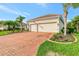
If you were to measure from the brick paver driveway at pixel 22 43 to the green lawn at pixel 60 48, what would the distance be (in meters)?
0.10

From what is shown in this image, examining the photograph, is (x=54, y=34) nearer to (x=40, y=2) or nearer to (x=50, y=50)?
(x=50, y=50)

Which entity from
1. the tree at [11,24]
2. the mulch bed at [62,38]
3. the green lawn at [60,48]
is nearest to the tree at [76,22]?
the mulch bed at [62,38]

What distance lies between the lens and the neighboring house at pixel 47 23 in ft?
9.75

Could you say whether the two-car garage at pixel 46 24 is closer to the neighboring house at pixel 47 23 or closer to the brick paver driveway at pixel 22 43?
the neighboring house at pixel 47 23

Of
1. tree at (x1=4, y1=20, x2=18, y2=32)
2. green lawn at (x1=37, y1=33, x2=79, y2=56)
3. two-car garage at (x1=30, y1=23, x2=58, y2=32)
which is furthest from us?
two-car garage at (x1=30, y1=23, x2=58, y2=32)

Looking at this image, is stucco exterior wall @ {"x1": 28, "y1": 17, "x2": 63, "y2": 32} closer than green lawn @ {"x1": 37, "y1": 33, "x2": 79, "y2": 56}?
No

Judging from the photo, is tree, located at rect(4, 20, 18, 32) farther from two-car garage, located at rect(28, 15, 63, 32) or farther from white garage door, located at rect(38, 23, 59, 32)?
white garage door, located at rect(38, 23, 59, 32)

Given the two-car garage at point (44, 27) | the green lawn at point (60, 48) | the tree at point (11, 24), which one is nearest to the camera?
the green lawn at point (60, 48)

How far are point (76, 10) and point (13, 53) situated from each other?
4.23 feet

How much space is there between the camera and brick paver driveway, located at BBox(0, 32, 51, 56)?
2.88 meters

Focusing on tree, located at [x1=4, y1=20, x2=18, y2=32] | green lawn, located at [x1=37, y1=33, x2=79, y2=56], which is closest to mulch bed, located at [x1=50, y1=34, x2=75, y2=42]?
green lawn, located at [x1=37, y1=33, x2=79, y2=56]

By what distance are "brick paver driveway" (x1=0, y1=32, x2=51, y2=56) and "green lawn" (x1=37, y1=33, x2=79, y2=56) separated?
101 mm

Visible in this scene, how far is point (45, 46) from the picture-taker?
2.92 metres

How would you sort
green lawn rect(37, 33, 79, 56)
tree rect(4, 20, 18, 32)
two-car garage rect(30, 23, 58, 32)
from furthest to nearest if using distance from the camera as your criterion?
two-car garage rect(30, 23, 58, 32), tree rect(4, 20, 18, 32), green lawn rect(37, 33, 79, 56)
